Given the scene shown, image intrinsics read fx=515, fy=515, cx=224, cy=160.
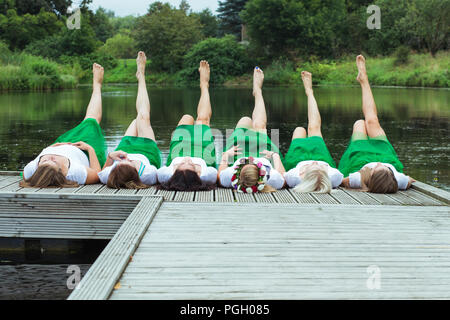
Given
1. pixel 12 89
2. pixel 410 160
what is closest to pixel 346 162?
pixel 410 160

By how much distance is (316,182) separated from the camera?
530 centimetres

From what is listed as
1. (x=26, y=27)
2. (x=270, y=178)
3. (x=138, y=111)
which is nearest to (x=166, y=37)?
(x=26, y=27)

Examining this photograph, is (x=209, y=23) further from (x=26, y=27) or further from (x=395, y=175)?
(x=395, y=175)

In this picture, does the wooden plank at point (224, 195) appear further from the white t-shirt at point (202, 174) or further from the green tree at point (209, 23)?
the green tree at point (209, 23)

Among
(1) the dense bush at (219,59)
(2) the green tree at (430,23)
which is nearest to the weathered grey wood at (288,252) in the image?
(2) the green tree at (430,23)

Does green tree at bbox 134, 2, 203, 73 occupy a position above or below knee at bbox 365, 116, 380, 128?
above

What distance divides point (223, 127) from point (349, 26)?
3561 centimetres

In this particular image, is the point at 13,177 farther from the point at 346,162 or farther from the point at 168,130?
the point at 168,130

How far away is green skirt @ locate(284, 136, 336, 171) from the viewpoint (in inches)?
241

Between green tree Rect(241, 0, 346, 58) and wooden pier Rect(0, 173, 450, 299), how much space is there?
137ft

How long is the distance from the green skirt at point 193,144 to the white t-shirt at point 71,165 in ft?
3.64

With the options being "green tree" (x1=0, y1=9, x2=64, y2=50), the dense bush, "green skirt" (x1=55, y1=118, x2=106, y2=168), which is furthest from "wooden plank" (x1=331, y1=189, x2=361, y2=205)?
"green tree" (x1=0, y1=9, x2=64, y2=50)

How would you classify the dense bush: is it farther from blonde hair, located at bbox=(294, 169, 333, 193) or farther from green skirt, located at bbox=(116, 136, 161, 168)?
blonde hair, located at bbox=(294, 169, 333, 193)

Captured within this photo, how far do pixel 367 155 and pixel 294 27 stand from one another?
1619 inches
